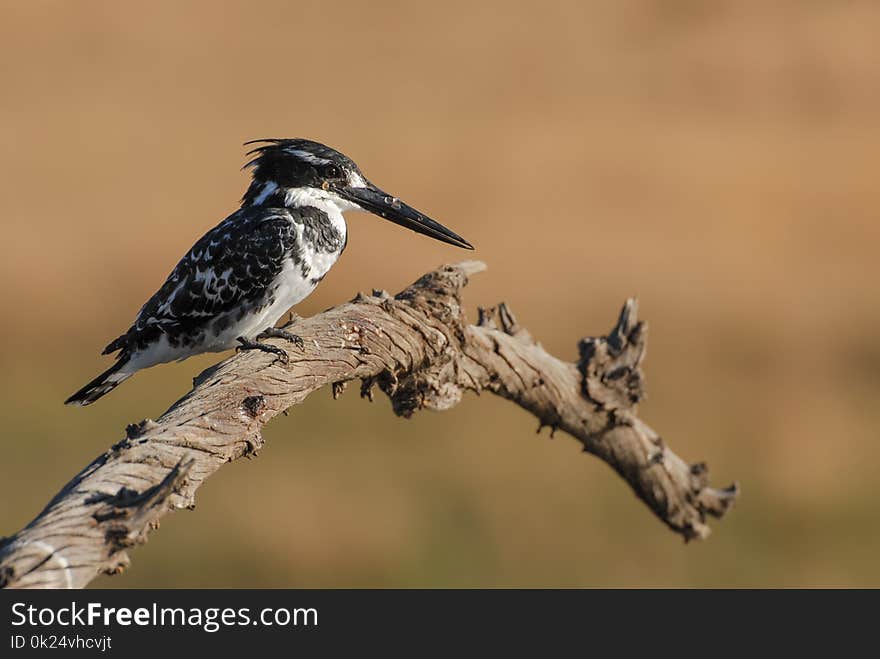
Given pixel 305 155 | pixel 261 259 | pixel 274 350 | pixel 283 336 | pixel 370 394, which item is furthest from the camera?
pixel 305 155

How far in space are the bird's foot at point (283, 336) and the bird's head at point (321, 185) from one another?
0.65 meters

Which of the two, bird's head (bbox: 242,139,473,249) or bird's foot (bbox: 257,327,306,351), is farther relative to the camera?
bird's head (bbox: 242,139,473,249)

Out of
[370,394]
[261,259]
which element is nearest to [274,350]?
[370,394]

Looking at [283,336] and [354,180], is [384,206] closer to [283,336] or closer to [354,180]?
[354,180]

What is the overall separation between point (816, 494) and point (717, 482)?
0.82m

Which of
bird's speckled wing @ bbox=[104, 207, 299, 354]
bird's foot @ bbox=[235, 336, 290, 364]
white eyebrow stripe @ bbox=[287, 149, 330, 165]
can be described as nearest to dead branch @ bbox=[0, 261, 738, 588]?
bird's foot @ bbox=[235, 336, 290, 364]

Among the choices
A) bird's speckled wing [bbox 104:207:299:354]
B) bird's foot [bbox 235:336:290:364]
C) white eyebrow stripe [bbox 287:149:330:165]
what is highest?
white eyebrow stripe [bbox 287:149:330:165]

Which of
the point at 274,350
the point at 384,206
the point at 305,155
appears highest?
the point at 305,155

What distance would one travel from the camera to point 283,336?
13.7ft

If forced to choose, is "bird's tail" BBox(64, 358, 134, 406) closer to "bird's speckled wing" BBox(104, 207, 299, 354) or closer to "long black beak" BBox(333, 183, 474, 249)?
"bird's speckled wing" BBox(104, 207, 299, 354)

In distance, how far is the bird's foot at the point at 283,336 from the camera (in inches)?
158

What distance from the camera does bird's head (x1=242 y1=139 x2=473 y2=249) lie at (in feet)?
15.9

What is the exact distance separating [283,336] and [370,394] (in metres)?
0.38

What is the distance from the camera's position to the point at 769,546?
1040 cm
